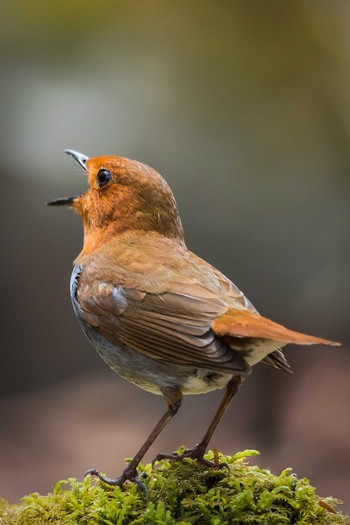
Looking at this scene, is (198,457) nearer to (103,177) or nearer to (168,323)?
(168,323)

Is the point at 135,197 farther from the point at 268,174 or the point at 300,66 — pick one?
the point at 300,66

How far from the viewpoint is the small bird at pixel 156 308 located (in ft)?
10.2

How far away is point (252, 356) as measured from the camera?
3.16 meters

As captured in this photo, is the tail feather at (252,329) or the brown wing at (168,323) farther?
the brown wing at (168,323)

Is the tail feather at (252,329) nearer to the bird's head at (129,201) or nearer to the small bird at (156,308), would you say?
the small bird at (156,308)

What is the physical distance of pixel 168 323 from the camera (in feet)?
10.6

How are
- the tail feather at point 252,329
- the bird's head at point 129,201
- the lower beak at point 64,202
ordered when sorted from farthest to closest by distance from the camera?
1. the lower beak at point 64,202
2. the bird's head at point 129,201
3. the tail feather at point 252,329

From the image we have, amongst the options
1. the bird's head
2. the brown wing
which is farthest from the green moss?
the bird's head

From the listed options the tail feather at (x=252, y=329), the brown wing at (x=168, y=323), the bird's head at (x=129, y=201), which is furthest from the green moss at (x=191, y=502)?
the bird's head at (x=129, y=201)

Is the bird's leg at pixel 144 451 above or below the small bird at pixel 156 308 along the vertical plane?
below

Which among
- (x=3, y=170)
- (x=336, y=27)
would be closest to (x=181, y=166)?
(x=3, y=170)

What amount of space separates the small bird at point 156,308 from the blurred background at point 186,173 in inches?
108

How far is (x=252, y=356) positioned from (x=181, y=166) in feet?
Result: 12.4

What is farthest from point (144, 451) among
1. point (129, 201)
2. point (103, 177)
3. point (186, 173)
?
point (186, 173)
